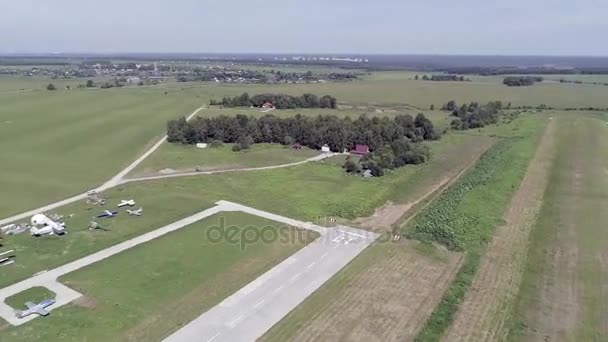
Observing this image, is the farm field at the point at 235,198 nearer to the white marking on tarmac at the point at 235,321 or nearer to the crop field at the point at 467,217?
the crop field at the point at 467,217

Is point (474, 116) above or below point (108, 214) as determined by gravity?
above

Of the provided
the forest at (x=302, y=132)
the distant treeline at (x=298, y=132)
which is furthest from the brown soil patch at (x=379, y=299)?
the distant treeline at (x=298, y=132)

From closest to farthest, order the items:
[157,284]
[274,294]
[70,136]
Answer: [274,294]
[157,284]
[70,136]

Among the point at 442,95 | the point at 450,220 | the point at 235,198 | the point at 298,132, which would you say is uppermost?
the point at 442,95

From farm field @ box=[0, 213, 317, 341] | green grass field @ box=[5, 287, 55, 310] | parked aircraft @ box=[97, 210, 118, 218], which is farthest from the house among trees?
green grass field @ box=[5, 287, 55, 310]

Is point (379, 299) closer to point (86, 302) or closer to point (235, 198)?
point (86, 302)

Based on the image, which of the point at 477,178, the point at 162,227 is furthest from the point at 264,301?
the point at 477,178

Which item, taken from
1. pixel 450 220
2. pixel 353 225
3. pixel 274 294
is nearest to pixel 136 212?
pixel 274 294
